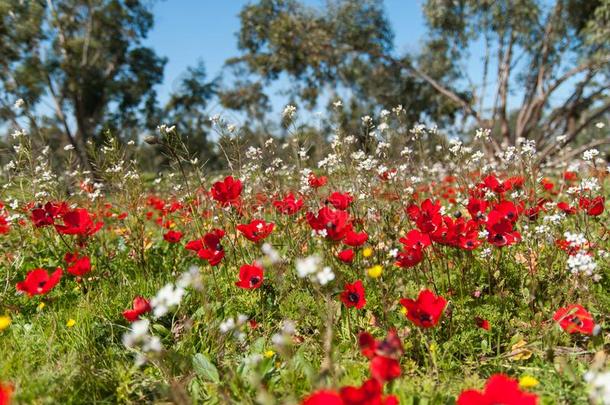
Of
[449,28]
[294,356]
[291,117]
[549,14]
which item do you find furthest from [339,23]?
[294,356]

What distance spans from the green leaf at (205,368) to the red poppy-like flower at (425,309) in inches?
34.3

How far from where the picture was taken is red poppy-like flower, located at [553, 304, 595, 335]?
1.88 m

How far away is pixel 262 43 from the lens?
23984mm

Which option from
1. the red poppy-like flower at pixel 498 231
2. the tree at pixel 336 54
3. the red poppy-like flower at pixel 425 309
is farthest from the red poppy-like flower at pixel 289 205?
the tree at pixel 336 54

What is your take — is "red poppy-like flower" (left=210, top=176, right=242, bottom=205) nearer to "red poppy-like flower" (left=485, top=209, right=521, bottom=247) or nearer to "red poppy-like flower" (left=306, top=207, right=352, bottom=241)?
"red poppy-like flower" (left=306, top=207, right=352, bottom=241)

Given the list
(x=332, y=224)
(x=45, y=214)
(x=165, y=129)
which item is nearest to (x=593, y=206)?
(x=332, y=224)

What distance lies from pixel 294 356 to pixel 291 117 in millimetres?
1599

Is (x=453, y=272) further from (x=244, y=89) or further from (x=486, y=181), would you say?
(x=244, y=89)

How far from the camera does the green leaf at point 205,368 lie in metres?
2.02

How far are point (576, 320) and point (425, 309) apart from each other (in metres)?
0.69

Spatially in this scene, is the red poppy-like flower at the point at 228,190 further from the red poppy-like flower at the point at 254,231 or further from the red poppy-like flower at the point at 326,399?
the red poppy-like flower at the point at 326,399

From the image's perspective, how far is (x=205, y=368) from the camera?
2.05 m

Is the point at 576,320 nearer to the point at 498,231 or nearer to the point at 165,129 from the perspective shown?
the point at 498,231

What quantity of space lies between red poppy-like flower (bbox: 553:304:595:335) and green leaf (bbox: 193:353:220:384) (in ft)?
4.76
